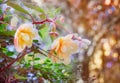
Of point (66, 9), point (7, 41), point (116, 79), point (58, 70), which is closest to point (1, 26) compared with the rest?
point (7, 41)

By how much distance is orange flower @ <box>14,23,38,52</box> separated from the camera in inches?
19.9

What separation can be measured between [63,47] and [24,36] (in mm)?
67

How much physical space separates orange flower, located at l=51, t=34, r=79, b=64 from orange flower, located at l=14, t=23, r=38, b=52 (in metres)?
0.04

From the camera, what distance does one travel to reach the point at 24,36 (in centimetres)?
52

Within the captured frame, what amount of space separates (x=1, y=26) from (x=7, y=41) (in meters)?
0.03

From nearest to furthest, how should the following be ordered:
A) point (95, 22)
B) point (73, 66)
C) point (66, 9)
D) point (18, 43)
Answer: point (18, 43), point (73, 66), point (66, 9), point (95, 22)

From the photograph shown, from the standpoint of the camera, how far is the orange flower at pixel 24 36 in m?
0.50

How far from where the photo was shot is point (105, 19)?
2320 mm

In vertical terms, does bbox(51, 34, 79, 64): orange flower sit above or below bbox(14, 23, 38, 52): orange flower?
below

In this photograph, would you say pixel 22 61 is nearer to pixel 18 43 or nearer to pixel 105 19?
pixel 18 43

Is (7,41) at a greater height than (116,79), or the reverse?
(7,41)

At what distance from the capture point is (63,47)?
533mm

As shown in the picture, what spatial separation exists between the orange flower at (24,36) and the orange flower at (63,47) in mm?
38

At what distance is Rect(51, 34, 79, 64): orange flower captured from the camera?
1.74 feet
